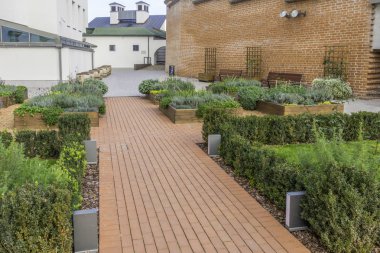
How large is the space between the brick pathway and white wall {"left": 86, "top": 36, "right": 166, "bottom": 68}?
132 feet

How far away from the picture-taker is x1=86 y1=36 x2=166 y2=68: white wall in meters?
47.6

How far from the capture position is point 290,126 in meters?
8.43

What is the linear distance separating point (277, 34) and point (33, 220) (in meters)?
18.0

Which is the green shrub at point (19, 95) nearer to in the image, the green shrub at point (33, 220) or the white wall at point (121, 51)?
the green shrub at point (33, 220)

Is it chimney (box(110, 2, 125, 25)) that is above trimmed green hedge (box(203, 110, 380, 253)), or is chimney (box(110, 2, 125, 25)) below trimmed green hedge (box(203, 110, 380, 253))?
above

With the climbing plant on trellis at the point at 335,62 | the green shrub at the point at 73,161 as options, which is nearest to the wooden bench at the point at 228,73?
the climbing plant on trellis at the point at 335,62

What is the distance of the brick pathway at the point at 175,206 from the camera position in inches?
170

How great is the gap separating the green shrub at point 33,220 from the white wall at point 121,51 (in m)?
45.3

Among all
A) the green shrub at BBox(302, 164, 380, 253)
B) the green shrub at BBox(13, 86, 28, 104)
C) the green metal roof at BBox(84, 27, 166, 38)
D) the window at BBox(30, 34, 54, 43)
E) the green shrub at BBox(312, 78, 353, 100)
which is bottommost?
the green shrub at BBox(302, 164, 380, 253)

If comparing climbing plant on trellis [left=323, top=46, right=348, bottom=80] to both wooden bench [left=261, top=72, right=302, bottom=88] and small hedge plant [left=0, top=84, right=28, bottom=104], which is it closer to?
wooden bench [left=261, top=72, right=302, bottom=88]

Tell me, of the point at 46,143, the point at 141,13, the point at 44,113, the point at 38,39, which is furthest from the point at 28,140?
the point at 141,13

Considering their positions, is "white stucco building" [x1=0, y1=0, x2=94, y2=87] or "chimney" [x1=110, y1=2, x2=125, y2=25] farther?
"chimney" [x1=110, y1=2, x2=125, y2=25]

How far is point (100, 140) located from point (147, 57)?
132 feet

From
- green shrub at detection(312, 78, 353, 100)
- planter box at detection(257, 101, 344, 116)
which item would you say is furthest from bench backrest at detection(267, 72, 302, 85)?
planter box at detection(257, 101, 344, 116)
